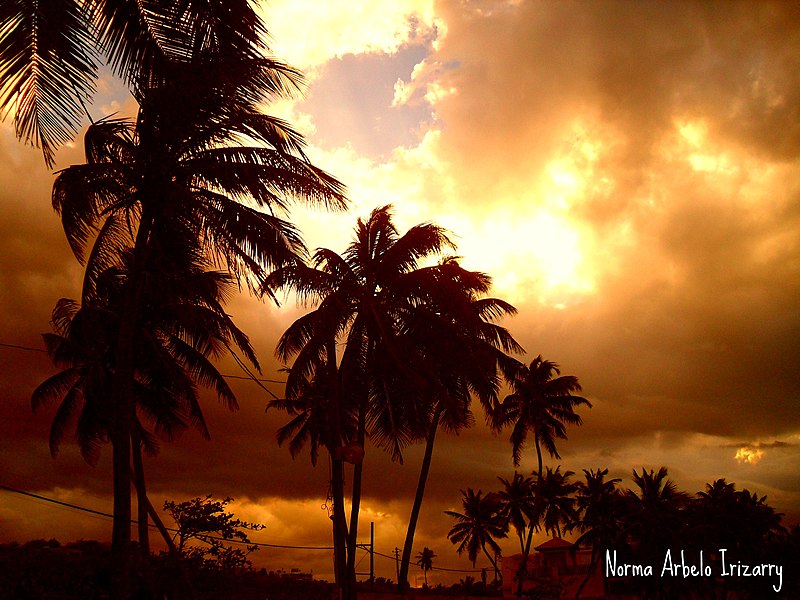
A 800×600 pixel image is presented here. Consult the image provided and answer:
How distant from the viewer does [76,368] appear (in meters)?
22.7

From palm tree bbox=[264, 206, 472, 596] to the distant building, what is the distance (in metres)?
30.4

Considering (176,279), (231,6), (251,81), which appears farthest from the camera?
(176,279)

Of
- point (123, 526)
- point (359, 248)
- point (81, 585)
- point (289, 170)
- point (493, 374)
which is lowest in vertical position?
point (81, 585)

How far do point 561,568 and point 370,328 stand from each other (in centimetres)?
3698

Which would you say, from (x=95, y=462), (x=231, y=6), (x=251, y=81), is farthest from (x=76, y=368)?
(x=231, y=6)

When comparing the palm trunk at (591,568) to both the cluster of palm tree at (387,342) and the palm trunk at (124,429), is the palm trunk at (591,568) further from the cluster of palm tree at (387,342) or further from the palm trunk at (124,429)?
the palm trunk at (124,429)

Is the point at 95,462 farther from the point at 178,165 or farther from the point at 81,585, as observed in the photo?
the point at 178,165

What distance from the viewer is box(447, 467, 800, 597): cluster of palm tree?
141 feet

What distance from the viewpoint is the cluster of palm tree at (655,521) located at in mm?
43000

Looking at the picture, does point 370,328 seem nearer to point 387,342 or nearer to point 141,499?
point 387,342

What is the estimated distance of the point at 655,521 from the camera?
1692 inches

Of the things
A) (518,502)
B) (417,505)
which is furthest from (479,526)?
(417,505)

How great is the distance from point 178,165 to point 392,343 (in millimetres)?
9617

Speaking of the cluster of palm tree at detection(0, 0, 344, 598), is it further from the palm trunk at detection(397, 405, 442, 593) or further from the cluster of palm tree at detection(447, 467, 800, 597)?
the cluster of palm tree at detection(447, 467, 800, 597)
